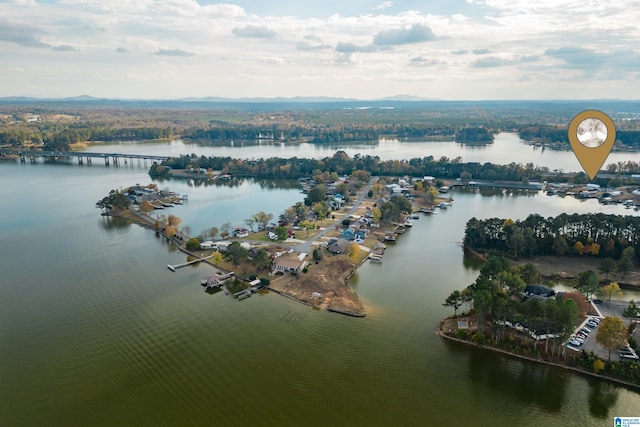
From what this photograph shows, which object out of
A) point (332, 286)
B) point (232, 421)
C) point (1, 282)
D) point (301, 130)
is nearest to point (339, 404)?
point (232, 421)

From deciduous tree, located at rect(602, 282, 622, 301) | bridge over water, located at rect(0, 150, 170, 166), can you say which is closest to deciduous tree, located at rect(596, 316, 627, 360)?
deciduous tree, located at rect(602, 282, 622, 301)

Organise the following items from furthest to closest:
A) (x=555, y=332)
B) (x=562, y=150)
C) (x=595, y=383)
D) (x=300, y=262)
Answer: (x=562, y=150) → (x=300, y=262) → (x=555, y=332) → (x=595, y=383)

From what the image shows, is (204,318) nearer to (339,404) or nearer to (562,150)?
(339,404)

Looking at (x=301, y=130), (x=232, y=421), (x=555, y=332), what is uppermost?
(x=301, y=130)

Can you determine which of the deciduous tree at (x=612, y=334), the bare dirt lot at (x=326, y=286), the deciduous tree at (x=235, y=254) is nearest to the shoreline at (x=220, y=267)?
the bare dirt lot at (x=326, y=286)

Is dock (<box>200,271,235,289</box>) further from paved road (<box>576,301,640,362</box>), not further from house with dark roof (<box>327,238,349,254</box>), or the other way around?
paved road (<box>576,301,640,362</box>)

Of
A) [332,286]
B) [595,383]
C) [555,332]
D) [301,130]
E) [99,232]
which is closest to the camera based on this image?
[595,383]
